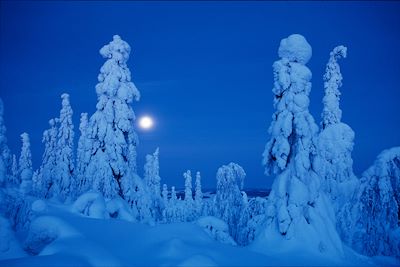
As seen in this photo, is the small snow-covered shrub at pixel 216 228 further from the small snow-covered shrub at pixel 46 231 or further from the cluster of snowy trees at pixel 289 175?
the small snow-covered shrub at pixel 46 231

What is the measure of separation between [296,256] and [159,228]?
567 centimetres

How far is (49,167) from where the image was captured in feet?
128

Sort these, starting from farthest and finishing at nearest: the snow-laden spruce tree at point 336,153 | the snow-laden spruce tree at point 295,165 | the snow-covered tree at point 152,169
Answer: the snow-covered tree at point 152,169 < the snow-laden spruce tree at point 336,153 < the snow-laden spruce tree at point 295,165

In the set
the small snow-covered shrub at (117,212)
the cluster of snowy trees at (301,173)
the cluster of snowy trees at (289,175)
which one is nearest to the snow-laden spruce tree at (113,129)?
the cluster of snowy trees at (289,175)

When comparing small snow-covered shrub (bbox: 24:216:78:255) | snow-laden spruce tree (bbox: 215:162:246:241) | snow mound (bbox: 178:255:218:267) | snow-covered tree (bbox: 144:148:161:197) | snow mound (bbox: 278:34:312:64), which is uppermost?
snow-covered tree (bbox: 144:148:161:197)

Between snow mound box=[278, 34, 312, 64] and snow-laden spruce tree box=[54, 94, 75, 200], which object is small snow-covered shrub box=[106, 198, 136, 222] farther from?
snow-laden spruce tree box=[54, 94, 75, 200]

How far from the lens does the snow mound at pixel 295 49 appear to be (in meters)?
17.8

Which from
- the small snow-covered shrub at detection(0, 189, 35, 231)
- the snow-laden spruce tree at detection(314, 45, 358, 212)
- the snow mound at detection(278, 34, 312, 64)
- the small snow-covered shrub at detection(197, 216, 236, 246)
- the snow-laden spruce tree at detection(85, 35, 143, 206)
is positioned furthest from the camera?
the snow-laden spruce tree at detection(314, 45, 358, 212)

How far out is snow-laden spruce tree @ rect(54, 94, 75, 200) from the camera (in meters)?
35.7

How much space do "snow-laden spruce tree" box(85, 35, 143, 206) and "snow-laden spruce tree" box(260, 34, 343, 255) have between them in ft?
33.9

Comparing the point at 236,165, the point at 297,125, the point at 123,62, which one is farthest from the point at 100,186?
the point at 236,165

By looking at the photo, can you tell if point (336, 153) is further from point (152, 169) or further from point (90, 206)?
point (152, 169)

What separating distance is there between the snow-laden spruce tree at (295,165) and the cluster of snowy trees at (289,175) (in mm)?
42

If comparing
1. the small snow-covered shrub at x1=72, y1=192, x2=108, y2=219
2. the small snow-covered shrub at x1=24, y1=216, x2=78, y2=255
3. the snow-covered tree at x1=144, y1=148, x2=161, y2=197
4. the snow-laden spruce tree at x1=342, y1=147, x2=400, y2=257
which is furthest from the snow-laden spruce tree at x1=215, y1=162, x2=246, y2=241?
the snow-covered tree at x1=144, y1=148, x2=161, y2=197
